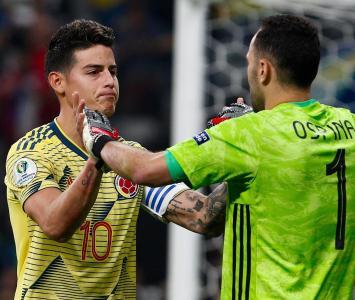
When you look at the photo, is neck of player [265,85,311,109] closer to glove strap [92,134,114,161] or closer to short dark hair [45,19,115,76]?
Answer: glove strap [92,134,114,161]

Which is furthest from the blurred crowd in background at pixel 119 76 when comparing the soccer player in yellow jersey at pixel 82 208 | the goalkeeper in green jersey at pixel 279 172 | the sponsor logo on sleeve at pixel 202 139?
the sponsor logo on sleeve at pixel 202 139

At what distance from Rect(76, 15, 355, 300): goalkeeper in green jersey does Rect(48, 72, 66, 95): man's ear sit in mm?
622

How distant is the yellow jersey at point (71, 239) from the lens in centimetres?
434

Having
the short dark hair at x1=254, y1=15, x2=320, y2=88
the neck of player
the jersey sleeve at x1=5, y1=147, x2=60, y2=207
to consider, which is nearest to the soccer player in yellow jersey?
the jersey sleeve at x1=5, y1=147, x2=60, y2=207

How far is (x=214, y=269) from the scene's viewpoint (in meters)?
6.88

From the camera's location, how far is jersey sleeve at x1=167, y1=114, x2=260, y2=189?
12.8ft

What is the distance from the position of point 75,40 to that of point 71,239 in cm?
89

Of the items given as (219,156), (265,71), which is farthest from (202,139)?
(265,71)

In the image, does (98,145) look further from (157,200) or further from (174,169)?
(157,200)

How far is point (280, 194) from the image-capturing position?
3.95 meters

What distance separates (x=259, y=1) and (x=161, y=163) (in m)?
2.95

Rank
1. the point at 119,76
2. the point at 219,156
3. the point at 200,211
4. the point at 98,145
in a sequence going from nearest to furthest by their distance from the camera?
the point at 219,156, the point at 98,145, the point at 200,211, the point at 119,76

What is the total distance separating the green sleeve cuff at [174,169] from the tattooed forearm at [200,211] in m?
0.56

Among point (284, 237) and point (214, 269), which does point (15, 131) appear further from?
point (284, 237)
